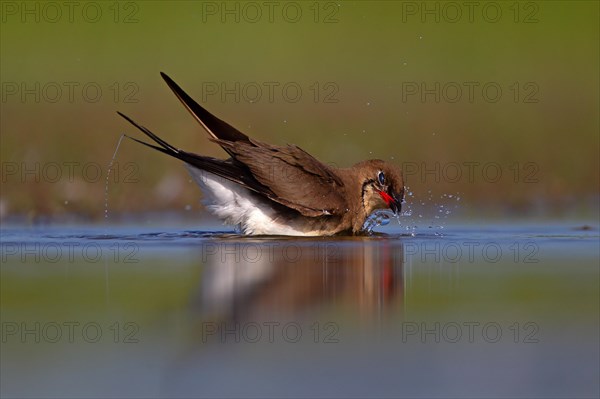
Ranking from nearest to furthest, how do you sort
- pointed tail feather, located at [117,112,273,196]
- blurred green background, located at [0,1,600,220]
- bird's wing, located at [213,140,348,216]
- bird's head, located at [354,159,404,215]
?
pointed tail feather, located at [117,112,273,196], bird's wing, located at [213,140,348,216], bird's head, located at [354,159,404,215], blurred green background, located at [0,1,600,220]

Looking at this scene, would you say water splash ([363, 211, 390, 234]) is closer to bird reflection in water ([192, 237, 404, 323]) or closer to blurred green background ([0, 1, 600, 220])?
blurred green background ([0, 1, 600, 220])

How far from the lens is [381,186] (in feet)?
36.3

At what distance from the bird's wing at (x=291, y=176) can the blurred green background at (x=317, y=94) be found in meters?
2.58

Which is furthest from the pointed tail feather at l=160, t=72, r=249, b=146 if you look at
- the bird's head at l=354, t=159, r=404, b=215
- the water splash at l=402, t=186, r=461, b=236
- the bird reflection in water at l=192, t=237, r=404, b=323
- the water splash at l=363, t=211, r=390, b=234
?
the water splash at l=402, t=186, r=461, b=236

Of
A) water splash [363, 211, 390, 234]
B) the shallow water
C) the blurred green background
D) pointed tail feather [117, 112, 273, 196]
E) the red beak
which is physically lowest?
the shallow water

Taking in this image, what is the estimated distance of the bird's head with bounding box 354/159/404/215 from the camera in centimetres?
1100

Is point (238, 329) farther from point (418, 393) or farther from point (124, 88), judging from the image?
point (124, 88)

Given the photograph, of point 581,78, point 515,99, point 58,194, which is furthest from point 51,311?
point 581,78

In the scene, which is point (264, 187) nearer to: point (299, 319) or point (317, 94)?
point (299, 319)

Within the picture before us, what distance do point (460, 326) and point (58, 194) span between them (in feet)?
25.8

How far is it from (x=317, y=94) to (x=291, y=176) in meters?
6.92

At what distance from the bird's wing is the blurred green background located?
258 cm

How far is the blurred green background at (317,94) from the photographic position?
13867 millimetres

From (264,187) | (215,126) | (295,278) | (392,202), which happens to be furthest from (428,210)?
(295,278)
